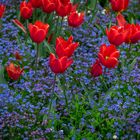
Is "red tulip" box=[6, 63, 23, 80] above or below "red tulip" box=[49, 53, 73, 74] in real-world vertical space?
below

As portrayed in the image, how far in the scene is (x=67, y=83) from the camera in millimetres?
4152

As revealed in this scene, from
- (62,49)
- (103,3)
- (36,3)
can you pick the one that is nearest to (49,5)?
(36,3)

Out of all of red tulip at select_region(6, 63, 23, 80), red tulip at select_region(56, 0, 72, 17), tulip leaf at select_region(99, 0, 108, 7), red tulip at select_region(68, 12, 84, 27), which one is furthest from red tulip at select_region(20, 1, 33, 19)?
tulip leaf at select_region(99, 0, 108, 7)

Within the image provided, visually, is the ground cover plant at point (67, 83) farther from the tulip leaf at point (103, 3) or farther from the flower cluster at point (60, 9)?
the tulip leaf at point (103, 3)

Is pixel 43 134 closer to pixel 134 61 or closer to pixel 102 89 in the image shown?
pixel 102 89

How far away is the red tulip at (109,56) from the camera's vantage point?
12.7 ft

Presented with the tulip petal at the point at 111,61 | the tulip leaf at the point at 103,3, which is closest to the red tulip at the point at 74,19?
the tulip petal at the point at 111,61

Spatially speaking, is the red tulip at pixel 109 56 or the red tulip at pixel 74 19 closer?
the red tulip at pixel 109 56

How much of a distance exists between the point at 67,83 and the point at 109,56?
1.46 feet

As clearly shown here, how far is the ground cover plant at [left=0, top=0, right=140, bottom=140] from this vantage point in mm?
3637

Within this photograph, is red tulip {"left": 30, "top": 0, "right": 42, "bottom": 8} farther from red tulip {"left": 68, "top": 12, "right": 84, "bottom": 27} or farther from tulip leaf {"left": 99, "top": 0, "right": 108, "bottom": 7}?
tulip leaf {"left": 99, "top": 0, "right": 108, "bottom": 7}

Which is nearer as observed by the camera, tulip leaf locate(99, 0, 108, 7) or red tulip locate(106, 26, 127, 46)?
red tulip locate(106, 26, 127, 46)

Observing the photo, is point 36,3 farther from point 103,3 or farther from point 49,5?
point 103,3

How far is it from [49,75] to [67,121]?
602mm
